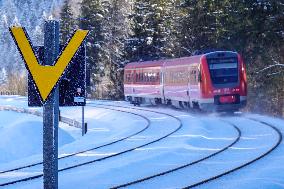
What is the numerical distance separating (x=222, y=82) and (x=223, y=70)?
57 cm

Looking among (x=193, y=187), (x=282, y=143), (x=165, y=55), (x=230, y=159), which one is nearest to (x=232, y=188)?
(x=193, y=187)

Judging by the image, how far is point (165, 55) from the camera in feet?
147

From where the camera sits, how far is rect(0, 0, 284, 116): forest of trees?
3061 cm

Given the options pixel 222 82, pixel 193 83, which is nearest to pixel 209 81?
pixel 222 82

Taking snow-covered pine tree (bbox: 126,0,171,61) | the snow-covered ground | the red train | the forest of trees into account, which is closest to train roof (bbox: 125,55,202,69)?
the red train

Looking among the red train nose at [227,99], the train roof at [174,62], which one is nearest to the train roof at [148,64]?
the train roof at [174,62]

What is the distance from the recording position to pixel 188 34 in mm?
42062

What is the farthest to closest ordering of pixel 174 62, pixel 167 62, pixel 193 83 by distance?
pixel 167 62
pixel 174 62
pixel 193 83

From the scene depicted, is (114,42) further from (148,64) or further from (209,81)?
(209,81)

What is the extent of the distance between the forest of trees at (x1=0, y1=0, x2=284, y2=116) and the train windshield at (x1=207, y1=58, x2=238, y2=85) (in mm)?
5057

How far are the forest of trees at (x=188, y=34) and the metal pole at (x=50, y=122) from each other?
25.6 m

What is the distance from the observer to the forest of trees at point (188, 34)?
1205 inches

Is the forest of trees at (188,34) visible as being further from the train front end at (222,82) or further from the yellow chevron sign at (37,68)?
the yellow chevron sign at (37,68)

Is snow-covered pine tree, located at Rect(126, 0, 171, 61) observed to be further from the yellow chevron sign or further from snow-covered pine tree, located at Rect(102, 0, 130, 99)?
the yellow chevron sign
